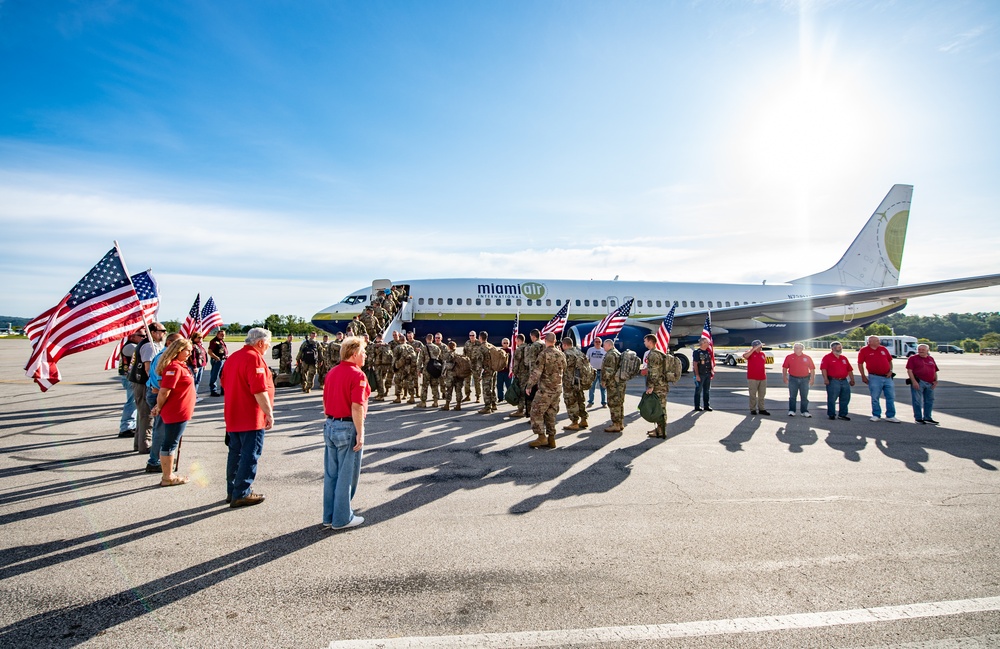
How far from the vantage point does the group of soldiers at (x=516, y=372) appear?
8.51m

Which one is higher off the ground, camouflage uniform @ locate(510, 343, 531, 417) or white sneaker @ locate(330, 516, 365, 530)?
camouflage uniform @ locate(510, 343, 531, 417)

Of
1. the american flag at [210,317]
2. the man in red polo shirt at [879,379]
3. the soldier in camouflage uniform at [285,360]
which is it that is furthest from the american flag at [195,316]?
the man in red polo shirt at [879,379]

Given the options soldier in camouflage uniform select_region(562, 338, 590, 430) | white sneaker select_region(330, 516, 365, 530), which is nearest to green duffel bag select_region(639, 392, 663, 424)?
soldier in camouflage uniform select_region(562, 338, 590, 430)

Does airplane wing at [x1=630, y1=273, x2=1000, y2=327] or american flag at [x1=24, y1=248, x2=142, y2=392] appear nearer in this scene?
american flag at [x1=24, y1=248, x2=142, y2=392]

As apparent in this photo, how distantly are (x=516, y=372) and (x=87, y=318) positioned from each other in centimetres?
793

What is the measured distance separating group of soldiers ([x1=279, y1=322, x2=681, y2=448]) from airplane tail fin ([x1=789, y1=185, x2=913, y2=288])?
2448 cm

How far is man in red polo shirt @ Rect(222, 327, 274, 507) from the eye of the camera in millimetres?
5398

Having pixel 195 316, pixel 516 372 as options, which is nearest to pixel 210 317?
pixel 195 316

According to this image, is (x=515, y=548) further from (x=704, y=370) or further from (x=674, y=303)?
(x=674, y=303)

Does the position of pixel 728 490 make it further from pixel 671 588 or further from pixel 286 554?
pixel 286 554

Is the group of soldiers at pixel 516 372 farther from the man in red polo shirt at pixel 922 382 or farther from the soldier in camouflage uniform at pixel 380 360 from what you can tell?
the man in red polo shirt at pixel 922 382

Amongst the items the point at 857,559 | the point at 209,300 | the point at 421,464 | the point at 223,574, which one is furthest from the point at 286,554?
the point at 209,300

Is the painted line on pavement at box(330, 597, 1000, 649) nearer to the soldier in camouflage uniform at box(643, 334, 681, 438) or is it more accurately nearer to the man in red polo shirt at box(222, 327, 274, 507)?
the man in red polo shirt at box(222, 327, 274, 507)

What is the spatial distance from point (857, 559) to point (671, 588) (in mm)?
1852
